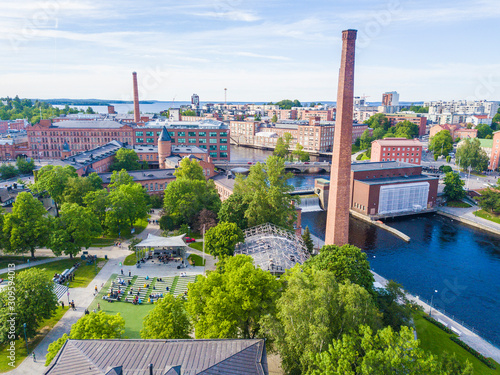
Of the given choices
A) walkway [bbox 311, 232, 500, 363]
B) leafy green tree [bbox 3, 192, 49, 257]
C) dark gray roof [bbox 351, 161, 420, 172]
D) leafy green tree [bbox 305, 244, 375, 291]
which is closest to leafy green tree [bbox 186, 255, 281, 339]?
leafy green tree [bbox 305, 244, 375, 291]

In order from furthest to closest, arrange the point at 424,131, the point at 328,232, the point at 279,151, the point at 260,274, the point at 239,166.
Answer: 1. the point at 424,131
2. the point at 279,151
3. the point at 239,166
4. the point at 328,232
5. the point at 260,274

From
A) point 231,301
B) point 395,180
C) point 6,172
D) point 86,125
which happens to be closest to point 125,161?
point 6,172

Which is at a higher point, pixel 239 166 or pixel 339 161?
pixel 339 161

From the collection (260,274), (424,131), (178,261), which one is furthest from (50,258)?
(424,131)

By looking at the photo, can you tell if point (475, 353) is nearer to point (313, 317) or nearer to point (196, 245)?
point (313, 317)

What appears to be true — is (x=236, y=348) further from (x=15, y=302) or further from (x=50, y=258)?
(x=50, y=258)

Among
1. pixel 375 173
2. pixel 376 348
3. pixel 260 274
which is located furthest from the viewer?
pixel 375 173

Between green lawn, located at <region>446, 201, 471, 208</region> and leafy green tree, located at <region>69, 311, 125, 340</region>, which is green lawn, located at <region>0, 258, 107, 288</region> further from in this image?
green lawn, located at <region>446, 201, 471, 208</region>
